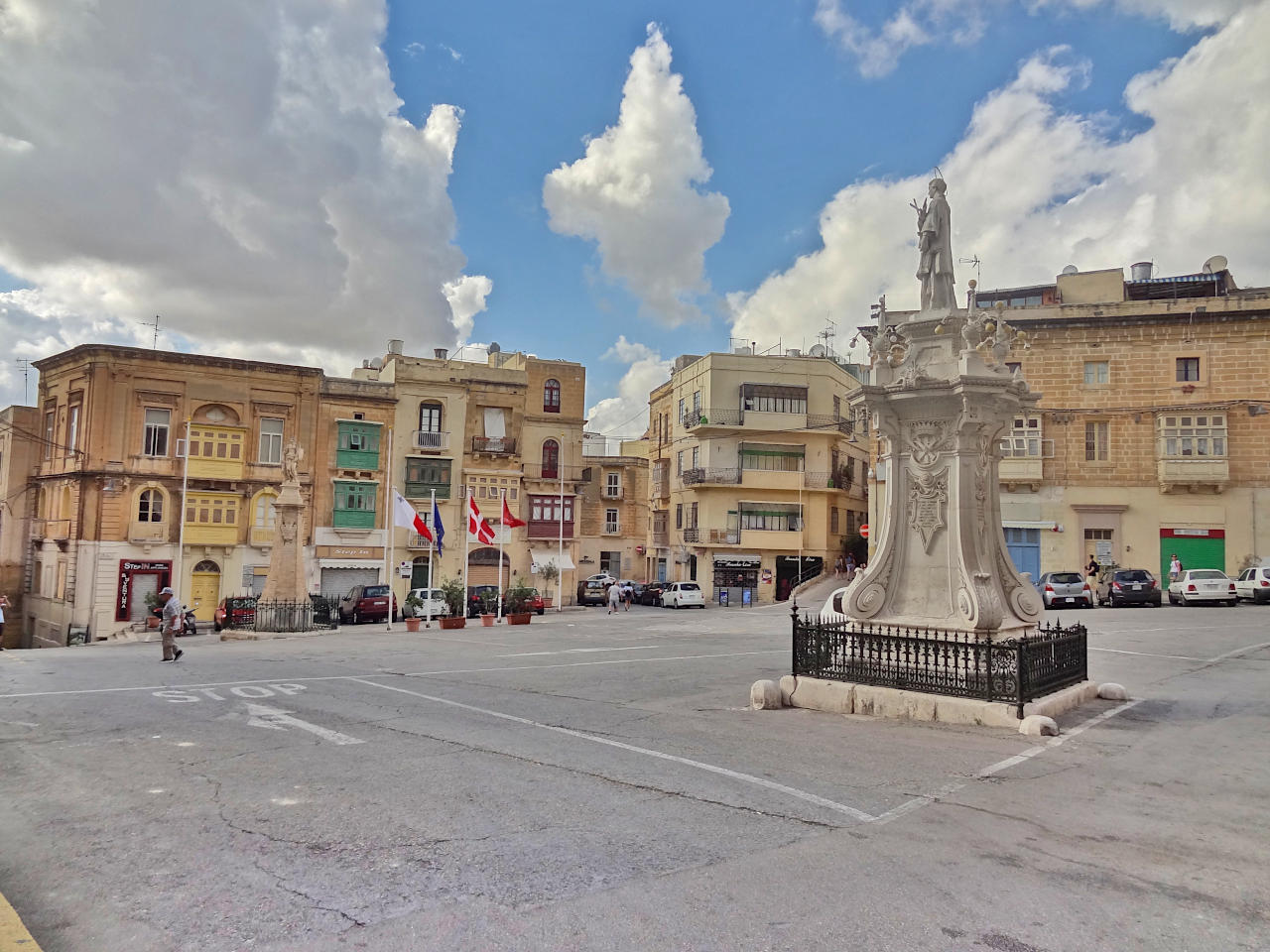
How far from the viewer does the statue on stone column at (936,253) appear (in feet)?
40.2

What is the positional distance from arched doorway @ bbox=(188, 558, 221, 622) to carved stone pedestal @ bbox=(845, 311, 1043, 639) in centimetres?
3395

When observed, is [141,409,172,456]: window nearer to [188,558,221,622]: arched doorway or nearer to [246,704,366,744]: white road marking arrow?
[188,558,221,622]: arched doorway

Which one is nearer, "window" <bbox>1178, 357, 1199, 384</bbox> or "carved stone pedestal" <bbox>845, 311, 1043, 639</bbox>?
"carved stone pedestal" <bbox>845, 311, 1043, 639</bbox>

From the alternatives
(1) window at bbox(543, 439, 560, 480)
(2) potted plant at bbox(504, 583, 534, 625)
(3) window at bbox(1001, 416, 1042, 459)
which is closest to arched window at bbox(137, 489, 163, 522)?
(2) potted plant at bbox(504, 583, 534, 625)

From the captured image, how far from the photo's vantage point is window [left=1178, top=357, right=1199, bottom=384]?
35844mm

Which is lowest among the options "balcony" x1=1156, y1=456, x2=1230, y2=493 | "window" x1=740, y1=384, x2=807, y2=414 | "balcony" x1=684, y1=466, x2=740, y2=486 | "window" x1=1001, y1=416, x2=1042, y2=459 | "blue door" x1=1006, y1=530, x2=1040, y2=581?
"blue door" x1=1006, y1=530, x2=1040, y2=581

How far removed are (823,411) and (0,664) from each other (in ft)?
128

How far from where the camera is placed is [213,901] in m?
4.78

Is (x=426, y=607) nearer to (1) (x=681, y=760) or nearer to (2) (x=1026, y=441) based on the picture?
(1) (x=681, y=760)

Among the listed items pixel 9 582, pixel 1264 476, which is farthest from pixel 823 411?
pixel 9 582

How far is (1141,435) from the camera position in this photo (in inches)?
1433

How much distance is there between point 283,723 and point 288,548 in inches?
672

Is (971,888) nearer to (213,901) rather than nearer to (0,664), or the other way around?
(213,901)

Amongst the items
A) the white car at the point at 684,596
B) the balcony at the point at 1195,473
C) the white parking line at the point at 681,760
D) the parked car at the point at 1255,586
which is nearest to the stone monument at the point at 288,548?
the white parking line at the point at 681,760
